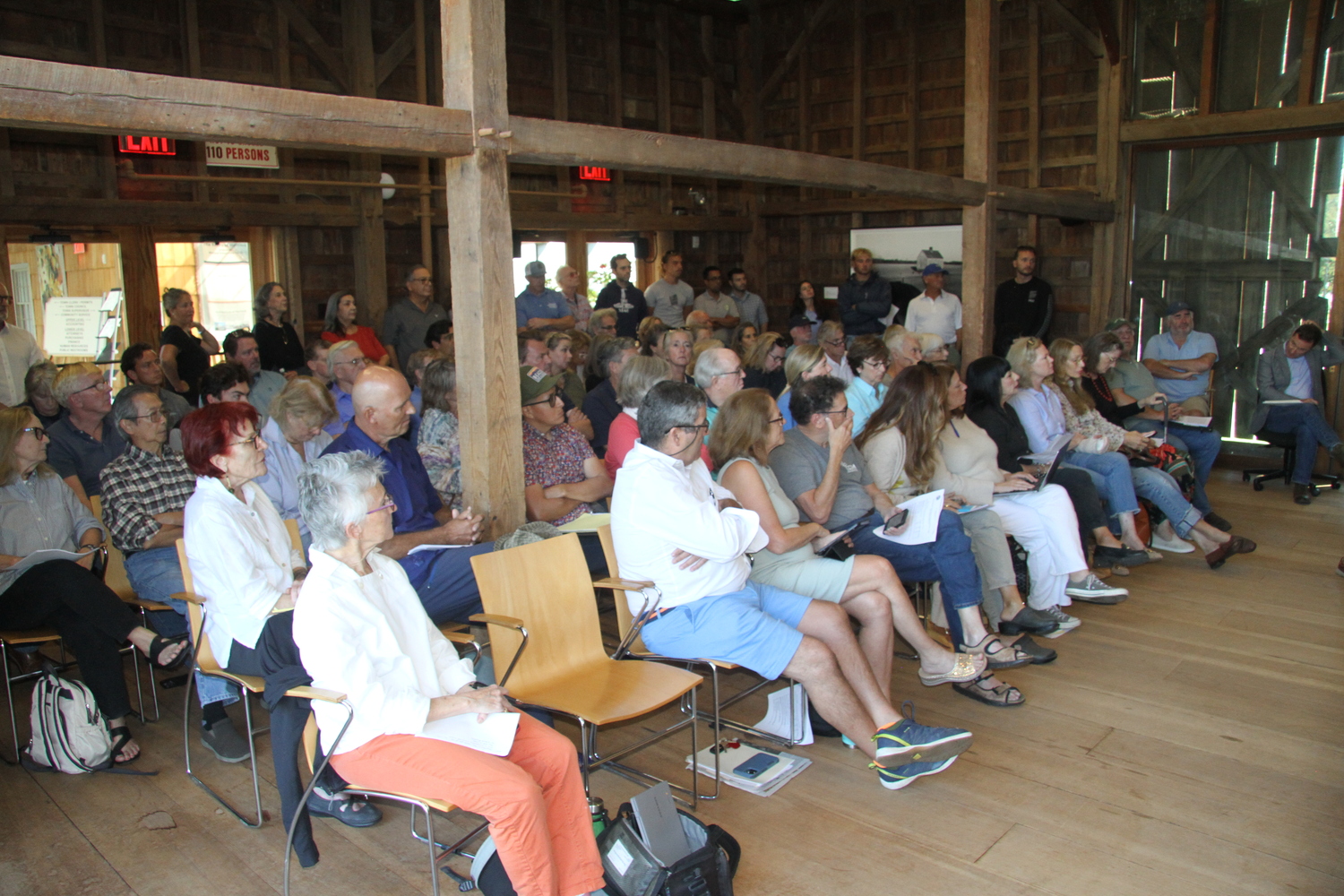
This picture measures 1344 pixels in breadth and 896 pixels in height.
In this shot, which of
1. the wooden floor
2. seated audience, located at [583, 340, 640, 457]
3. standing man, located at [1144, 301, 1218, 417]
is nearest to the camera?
the wooden floor

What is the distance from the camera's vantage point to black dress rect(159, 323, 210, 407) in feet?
22.1

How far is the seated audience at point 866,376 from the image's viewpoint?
521 cm

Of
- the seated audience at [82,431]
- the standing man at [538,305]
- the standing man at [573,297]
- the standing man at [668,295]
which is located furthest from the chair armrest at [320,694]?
the standing man at [668,295]

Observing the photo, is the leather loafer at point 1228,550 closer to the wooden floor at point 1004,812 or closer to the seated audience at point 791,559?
the wooden floor at point 1004,812

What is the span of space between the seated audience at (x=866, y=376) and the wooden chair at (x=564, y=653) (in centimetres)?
227

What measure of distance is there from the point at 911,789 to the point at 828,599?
2.29ft

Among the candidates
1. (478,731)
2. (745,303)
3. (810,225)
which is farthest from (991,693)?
(810,225)

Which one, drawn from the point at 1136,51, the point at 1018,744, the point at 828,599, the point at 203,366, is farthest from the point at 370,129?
the point at 1136,51

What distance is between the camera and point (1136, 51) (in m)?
8.85

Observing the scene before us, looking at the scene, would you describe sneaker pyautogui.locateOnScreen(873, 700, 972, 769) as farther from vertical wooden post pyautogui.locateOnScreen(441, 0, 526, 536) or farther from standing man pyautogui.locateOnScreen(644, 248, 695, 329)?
standing man pyautogui.locateOnScreen(644, 248, 695, 329)

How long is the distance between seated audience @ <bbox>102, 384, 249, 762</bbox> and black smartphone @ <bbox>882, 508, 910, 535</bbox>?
8.05 ft

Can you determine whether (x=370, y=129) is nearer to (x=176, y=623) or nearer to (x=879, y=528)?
(x=176, y=623)

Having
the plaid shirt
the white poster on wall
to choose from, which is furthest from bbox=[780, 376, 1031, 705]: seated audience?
the white poster on wall

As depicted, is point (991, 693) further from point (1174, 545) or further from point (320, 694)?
point (1174, 545)
